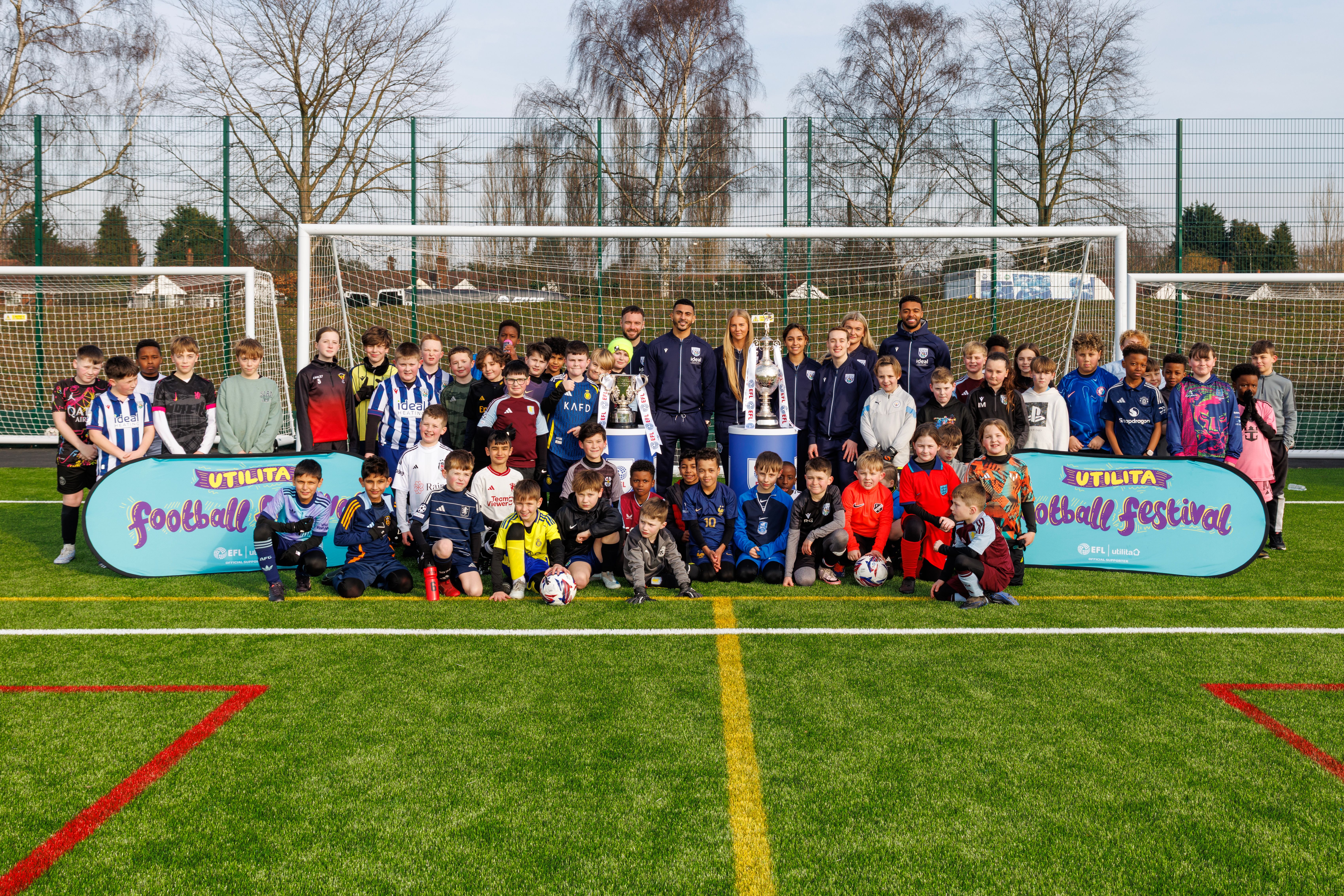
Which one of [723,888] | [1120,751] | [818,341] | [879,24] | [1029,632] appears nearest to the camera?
[723,888]

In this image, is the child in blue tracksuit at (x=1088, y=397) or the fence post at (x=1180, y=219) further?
the fence post at (x=1180, y=219)

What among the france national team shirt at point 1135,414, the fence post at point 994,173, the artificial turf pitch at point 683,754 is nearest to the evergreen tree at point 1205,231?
the fence post at point 994,173

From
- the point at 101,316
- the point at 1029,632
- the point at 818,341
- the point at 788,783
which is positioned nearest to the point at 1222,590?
the point at 1029,632

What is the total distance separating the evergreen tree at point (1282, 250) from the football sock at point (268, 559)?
1285 centimetres

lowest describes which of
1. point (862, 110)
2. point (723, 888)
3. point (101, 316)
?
point (723, 888)

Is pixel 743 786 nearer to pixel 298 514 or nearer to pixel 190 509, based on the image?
pixel 298 514

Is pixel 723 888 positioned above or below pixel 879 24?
below

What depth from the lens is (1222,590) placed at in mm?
5754

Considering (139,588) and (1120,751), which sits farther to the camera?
(139,588)

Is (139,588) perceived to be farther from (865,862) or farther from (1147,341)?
(1147,341)

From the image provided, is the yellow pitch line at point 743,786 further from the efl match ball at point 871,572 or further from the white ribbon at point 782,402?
the white ribbon at point 782,402

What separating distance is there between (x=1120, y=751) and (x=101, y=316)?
602 inches

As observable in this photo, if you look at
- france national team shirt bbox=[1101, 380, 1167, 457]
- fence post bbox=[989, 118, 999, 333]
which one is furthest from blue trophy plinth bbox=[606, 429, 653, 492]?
fence post bbox=[989, 118, 999, 333]

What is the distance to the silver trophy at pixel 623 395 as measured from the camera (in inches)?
263
